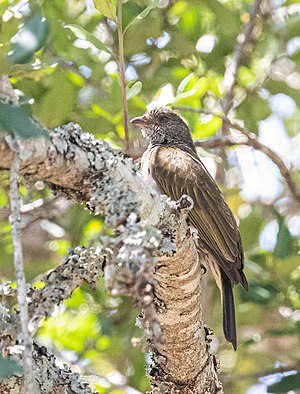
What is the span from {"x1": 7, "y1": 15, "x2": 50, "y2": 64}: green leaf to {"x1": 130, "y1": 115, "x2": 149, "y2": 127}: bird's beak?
2.00 metres

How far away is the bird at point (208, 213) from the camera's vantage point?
4.17 meters

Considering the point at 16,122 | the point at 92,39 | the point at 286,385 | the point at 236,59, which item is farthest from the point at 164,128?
the point at 16,122

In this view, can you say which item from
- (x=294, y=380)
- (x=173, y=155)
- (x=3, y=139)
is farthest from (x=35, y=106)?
(x=3, y=139)

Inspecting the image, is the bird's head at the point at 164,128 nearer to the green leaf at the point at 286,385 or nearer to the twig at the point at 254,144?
the twig at the point at 254,144

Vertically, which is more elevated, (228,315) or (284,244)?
(284,244)

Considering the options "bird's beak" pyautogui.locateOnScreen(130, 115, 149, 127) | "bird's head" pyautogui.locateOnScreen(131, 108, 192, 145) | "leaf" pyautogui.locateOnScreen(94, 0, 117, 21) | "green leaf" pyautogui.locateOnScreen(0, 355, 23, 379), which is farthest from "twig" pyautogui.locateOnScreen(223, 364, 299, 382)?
"green leaf" pyautogui.locateOnScreen(0, 355, 23, 379)

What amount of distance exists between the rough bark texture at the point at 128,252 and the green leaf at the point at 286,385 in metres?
1.39

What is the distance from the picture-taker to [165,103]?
13.4 feet

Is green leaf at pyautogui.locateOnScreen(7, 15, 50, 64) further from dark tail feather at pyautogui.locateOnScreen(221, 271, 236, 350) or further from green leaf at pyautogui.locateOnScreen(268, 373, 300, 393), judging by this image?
green leaf at pyautogui.locateOnScreen(268, 373, 300, 393)

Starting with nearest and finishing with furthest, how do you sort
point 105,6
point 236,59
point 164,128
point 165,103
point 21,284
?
point 21,284 < point 105,6 < point 165,103 < point 236,59 < point 164,128

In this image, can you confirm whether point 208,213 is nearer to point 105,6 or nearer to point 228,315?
point 228,315

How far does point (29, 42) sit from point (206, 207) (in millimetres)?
1769

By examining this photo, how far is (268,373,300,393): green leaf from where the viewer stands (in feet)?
14.1

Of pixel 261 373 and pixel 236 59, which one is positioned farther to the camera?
pixel 236 59
